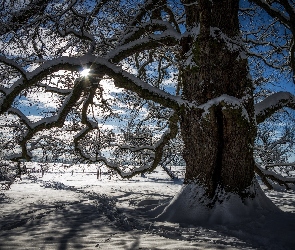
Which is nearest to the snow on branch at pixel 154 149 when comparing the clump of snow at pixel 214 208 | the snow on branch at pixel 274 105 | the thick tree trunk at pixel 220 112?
the thick tree trunk at pixel 220 112

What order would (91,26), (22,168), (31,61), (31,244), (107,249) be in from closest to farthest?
(107,249)
(31,244)
(31,61)
(91,26)
(22,168)

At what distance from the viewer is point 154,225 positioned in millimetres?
3934

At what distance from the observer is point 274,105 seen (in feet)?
15.4

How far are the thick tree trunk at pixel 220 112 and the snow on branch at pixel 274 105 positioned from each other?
37 centimetres

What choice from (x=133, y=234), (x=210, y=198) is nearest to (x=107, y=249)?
(x=133, y=234)

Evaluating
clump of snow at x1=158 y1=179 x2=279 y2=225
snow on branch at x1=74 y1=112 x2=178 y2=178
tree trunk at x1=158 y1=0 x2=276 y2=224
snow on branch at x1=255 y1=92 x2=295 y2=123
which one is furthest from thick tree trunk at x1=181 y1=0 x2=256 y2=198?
snow on branch at x1=74 y1=112 x2=178 y2=178

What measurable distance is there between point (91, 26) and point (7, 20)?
1812 millimetres

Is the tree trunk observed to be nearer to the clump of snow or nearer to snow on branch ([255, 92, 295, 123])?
the clump of snow

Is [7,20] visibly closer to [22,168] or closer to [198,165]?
[198,165]

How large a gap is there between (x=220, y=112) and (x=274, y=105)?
46.0 inches

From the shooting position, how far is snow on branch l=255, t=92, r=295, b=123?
4648mm

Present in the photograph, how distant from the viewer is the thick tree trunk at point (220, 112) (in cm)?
422

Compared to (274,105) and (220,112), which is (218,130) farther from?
(274,105)

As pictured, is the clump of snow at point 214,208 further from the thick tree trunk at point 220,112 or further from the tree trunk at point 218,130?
the thick tree trunk at point 220,112
